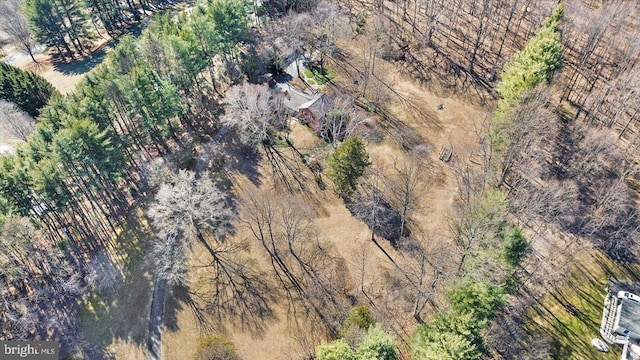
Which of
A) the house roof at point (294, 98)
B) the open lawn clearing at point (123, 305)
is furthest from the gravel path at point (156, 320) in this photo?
the house roof at point (294, 98)

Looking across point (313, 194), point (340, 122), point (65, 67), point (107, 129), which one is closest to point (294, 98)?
point (340, 122)

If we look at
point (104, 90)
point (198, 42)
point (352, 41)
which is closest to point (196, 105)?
point (198, 42)

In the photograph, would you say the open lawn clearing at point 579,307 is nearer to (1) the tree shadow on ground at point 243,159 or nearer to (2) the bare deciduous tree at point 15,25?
(1) the tree shadow on ground at point 243,159

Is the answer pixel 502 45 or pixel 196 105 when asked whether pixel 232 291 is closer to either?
pixel 196 105

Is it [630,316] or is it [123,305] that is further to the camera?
[123,305]

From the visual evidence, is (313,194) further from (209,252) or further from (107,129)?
(107,129)
